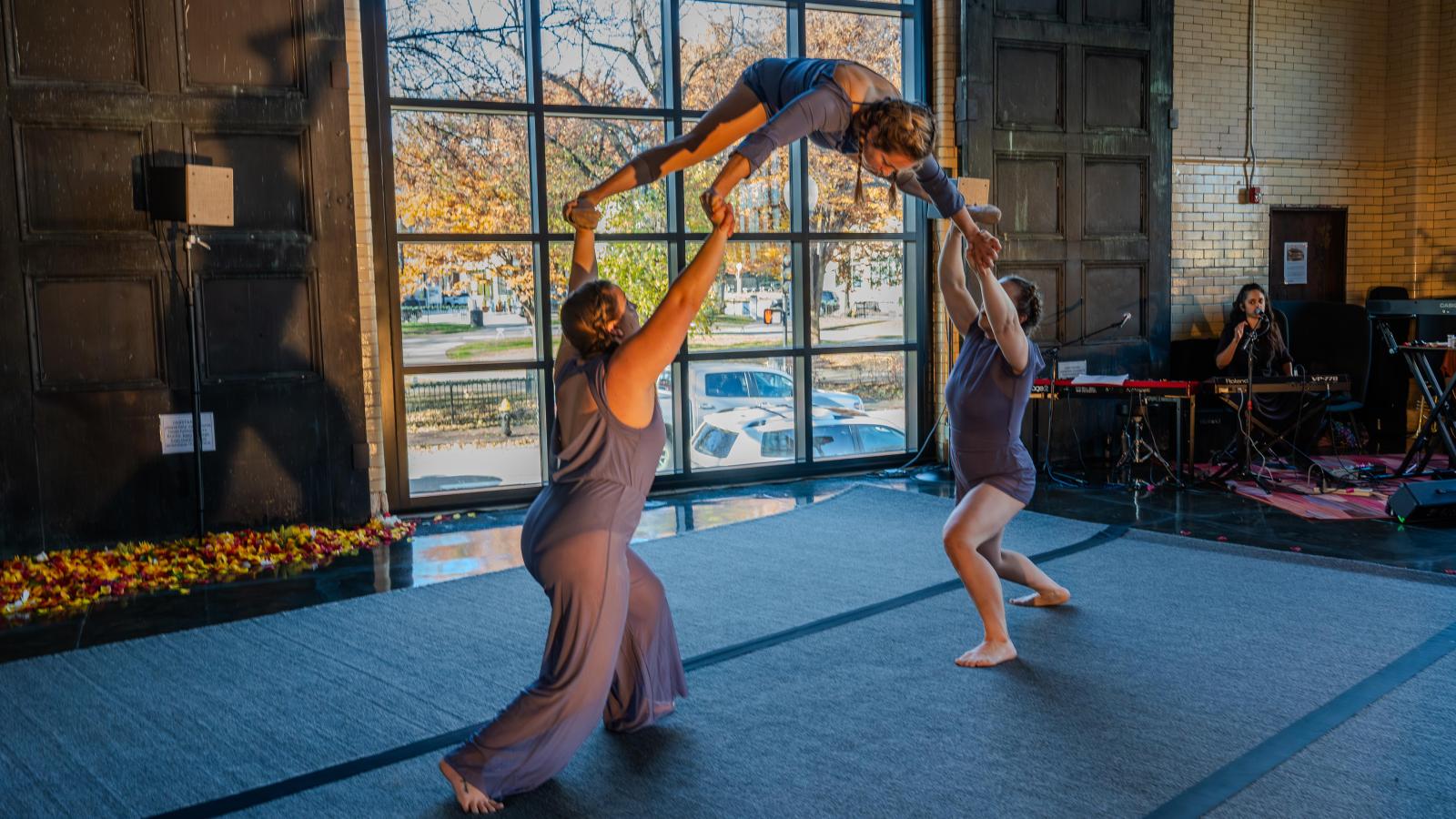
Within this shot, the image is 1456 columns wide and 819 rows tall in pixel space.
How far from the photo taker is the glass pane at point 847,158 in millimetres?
8984

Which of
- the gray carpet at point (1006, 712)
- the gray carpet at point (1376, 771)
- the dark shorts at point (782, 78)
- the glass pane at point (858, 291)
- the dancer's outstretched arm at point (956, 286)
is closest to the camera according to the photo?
the gray carpet at point (1376, 771)

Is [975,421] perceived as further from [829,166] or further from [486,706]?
[829,166]

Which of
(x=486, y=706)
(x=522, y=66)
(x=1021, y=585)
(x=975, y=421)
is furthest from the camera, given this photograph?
(x=522, y=66)

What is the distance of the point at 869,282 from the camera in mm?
9344

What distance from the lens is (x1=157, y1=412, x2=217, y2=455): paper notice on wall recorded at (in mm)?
6820

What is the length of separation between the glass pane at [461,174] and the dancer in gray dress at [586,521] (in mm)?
4937

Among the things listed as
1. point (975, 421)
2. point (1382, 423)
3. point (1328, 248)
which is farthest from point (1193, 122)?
point (975, 421)

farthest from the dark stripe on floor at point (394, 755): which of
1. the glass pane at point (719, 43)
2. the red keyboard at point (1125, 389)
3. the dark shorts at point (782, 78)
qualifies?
the glass pane at point (719, 43)

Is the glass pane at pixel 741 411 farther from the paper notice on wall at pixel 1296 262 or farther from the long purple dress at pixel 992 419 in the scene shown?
the paper notice on wall at pixel 1296 262

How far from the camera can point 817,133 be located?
3.79 metres

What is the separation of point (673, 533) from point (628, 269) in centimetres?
238

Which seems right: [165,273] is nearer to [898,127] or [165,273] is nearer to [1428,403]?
[898,127]

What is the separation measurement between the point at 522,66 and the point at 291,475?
10.6ft

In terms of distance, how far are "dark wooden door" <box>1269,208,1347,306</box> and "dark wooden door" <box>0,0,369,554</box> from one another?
26.3 ft
